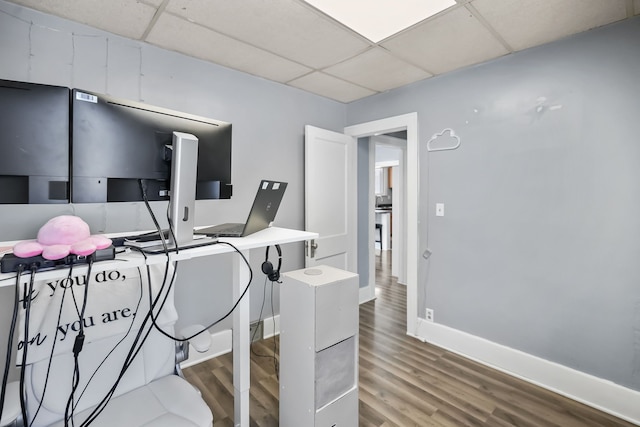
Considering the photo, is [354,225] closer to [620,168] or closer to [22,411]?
[620,168]

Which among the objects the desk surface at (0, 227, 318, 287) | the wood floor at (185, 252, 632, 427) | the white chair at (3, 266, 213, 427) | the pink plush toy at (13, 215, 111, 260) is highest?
the pink plush toy at (13, 215, 111, 260)

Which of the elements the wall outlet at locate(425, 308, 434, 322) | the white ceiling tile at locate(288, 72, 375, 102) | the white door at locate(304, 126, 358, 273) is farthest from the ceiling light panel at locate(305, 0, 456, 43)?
the wall outlet at locate(425, 308, 434, 322)

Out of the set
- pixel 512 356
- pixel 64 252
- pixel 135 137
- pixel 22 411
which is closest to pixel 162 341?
pixel 22 411

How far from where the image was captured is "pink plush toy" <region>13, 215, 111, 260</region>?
2.64 feet

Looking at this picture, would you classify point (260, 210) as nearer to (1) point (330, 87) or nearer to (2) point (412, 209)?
(2) point (412, 209)

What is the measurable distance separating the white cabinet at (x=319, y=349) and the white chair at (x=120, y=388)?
0.44 m

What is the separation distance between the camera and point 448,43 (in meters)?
2.12

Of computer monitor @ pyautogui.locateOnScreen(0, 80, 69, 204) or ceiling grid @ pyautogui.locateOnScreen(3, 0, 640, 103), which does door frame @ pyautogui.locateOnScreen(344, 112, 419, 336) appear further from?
computer monitor @ pyautogui.locateOnScreen(0, 80, 69, 204)

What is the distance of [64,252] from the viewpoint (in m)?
0.83

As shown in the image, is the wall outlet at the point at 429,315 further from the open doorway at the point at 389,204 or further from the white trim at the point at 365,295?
the open doorway at the point at 389,204

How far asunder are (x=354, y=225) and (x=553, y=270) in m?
1.87

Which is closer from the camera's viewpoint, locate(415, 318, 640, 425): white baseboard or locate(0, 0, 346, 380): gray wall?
locate(0, 0, 346, 380): gray wall

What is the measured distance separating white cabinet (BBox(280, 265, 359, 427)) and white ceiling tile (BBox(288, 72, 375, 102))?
1870 mm

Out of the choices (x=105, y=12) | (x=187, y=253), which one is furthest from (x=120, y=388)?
(x=105, y=12)
